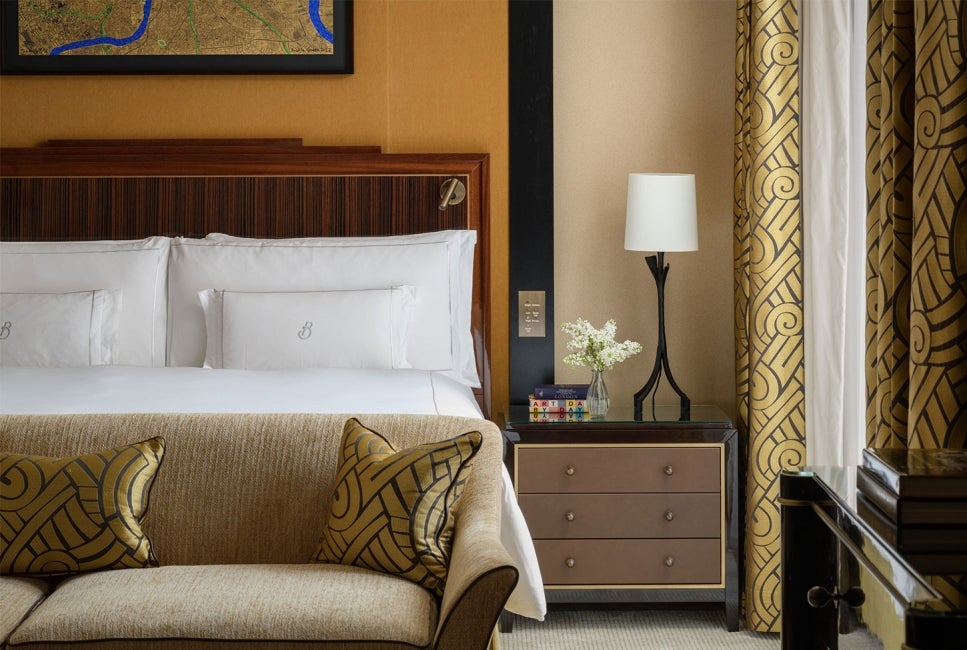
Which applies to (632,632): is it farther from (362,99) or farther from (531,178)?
(362,99)

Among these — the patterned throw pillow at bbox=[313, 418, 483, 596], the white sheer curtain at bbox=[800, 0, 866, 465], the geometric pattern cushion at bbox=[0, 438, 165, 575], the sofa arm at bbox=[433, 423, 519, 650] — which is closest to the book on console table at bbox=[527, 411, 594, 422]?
the white sheer curtain at bbox=[800, 0, 866, 465]

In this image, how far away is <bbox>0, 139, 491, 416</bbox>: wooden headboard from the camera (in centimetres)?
340

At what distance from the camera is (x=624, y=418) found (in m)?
3.12

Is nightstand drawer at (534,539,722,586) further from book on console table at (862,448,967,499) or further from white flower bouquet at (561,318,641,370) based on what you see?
book on console table at (862,448,967,499)

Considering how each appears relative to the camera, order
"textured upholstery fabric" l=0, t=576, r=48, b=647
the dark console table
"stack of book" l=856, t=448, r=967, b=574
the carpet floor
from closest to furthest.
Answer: the dark console table, "stack of book" l=856, t=448, r=967, b=574, "textured upholstery fabric" l=0, t=576, r=48, b=647, the carpet floor

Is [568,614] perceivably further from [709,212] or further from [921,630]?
[921,630]

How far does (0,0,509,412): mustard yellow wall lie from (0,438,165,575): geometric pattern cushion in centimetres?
167


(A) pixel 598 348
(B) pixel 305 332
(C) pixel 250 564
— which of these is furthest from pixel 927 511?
(B) pixel 305 332

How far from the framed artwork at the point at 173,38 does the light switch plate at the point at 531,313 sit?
1027mm

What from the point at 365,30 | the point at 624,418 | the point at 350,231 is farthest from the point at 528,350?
the point at 365,30

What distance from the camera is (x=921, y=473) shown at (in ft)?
4.30

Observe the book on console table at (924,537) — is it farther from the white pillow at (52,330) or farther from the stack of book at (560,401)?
the white pillow at (52,330)

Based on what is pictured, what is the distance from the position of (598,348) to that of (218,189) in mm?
1429

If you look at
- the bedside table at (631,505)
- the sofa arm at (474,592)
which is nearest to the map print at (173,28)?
the bedside table at (631,505)
